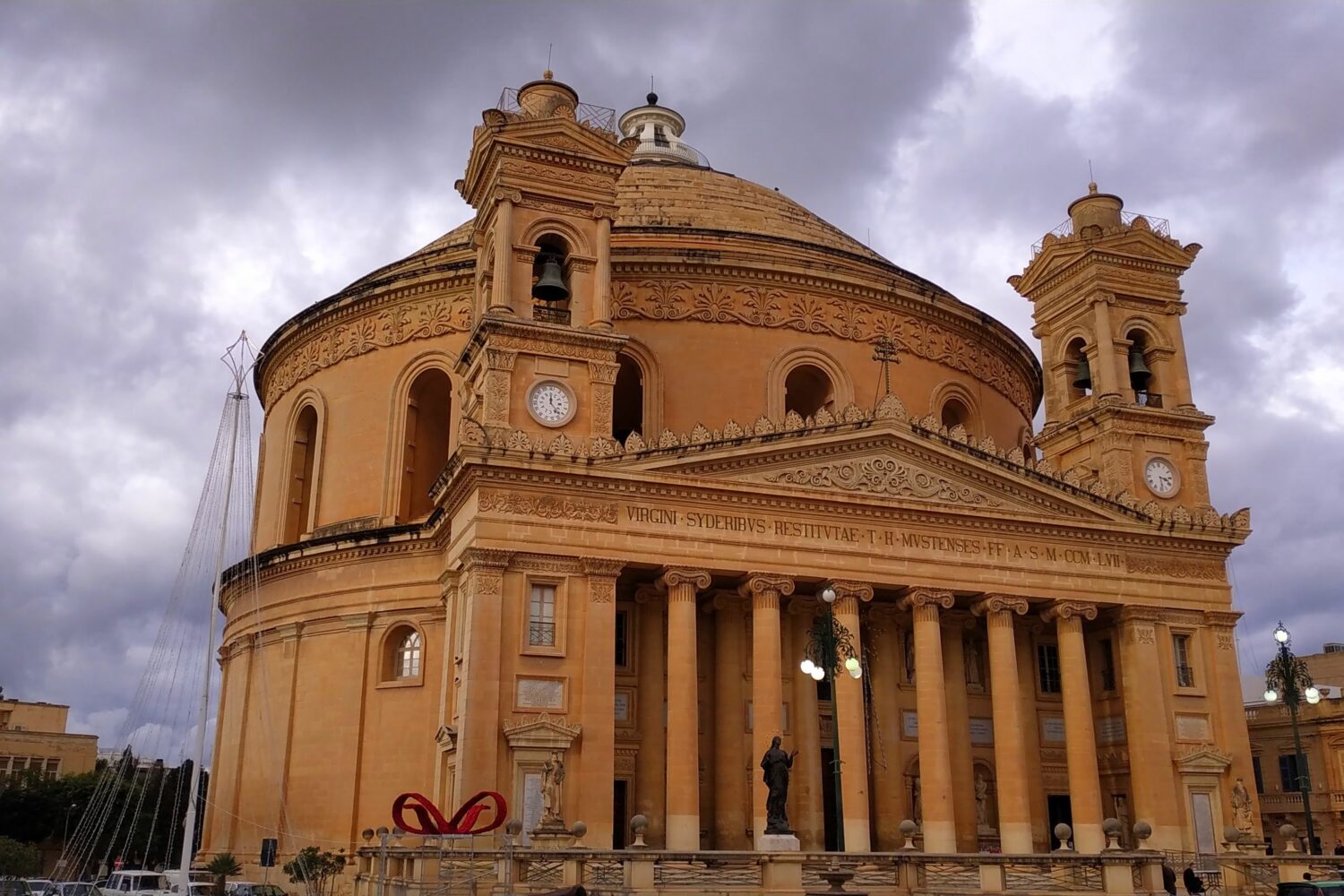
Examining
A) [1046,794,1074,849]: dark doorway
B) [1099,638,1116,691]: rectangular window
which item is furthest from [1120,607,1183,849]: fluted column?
[1046,794,1074,849]: dark doorway

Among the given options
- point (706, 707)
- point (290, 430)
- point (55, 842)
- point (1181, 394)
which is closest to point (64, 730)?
point (55, 842)

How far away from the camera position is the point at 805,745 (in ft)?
105

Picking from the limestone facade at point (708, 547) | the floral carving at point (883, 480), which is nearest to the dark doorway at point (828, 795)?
the limestone facade at point (708, 547)

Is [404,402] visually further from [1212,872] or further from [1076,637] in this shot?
[1212,872]

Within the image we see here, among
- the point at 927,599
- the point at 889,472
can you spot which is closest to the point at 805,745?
the point at 927,599

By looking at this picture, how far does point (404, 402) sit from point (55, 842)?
147 ft

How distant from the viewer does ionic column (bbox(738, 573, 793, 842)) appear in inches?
1159

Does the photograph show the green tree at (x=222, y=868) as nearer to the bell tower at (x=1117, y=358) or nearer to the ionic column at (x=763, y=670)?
the ionic column at (x=763, y=670)

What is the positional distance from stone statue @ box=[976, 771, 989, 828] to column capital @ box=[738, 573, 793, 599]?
8.33 meters

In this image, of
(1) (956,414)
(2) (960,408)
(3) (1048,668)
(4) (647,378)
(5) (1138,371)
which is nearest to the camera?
(3) (1048,668)

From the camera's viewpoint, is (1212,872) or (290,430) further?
(290,430)

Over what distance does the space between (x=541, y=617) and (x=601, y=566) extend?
5.84 ft

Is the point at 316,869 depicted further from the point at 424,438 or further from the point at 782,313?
the point at 782,313

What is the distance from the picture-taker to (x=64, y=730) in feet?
299
